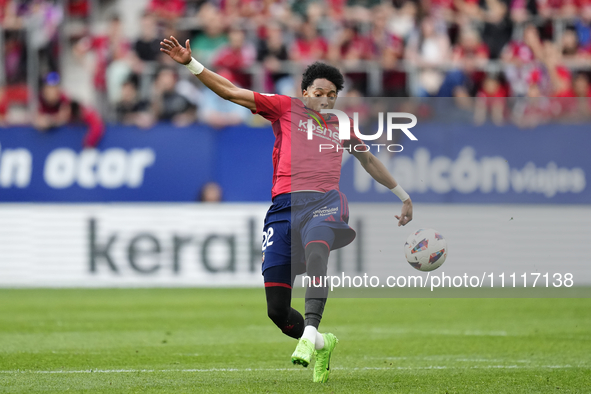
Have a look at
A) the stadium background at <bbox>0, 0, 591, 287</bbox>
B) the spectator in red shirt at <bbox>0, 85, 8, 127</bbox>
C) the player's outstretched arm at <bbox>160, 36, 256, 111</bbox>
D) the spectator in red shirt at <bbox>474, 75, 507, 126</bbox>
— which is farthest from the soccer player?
the spectator in red shirt at <bbox>0, 85, 8, 127</bbox>

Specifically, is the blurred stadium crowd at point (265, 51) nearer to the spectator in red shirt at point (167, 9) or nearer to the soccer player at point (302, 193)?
the spectator in red shirt at point (167, 9)

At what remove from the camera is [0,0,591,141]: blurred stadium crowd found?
1617 cm

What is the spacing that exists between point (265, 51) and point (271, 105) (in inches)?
407

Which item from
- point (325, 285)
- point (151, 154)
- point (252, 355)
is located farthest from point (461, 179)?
point (325, 285)

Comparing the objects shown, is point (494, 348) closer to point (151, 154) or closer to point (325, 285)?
point (325, 285)

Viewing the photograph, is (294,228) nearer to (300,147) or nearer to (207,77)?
(300,147)

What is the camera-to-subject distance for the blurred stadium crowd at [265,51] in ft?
53.1

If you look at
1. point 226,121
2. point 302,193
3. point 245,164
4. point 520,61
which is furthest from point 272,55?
→ point 302,193

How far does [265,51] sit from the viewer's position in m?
16.9

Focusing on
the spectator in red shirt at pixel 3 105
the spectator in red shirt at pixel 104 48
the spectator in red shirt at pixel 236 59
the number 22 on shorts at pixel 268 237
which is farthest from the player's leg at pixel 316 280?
the spectator in red shirt at pixel 3 105

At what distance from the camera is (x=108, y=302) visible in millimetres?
13297

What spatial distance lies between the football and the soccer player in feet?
1.83

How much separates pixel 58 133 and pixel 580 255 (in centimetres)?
861

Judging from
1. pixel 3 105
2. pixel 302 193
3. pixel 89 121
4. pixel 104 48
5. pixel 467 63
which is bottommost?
pixel 302 193
